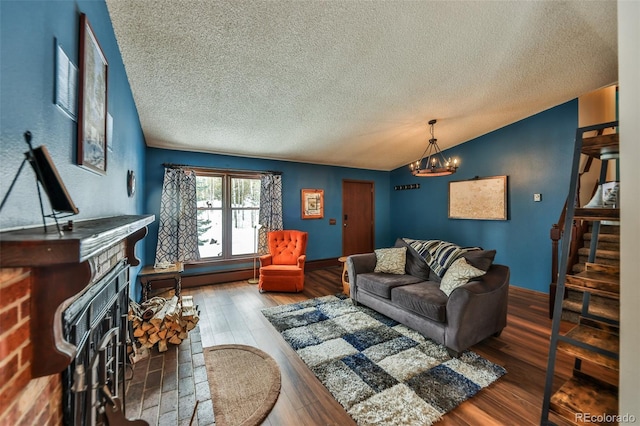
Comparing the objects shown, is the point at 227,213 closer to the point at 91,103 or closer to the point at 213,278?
the point at 213,278

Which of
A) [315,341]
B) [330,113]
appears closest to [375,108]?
[330,113]

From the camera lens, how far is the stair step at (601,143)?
4.69 feet

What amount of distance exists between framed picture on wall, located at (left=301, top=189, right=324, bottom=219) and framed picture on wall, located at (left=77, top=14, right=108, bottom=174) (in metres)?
4.08

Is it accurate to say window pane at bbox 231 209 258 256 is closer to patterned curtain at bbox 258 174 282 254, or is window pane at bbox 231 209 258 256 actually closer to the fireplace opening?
patterned curtain at bbox 258 174 282 254

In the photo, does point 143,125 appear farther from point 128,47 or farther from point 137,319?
point 137,319

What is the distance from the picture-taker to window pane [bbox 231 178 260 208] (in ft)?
15.8

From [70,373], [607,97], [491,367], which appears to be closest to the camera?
[70,373]

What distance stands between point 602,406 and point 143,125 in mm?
4932

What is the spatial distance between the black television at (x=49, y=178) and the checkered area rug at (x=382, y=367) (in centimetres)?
192

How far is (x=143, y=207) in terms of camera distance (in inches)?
155

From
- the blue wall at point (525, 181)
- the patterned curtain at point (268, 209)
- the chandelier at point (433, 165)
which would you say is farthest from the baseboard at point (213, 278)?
the blue wall at point (525, 181)

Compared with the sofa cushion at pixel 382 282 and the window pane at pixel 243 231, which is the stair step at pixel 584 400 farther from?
the window pane at pixel 243 231

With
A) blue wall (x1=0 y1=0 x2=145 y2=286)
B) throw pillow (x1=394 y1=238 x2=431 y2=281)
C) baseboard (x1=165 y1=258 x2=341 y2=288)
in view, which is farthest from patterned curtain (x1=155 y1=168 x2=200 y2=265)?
throw pillow (x1=394 y1=238 x2=431 y2=281)

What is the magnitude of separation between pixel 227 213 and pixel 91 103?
11.5ft
